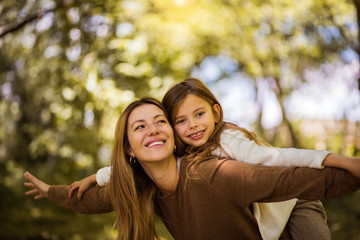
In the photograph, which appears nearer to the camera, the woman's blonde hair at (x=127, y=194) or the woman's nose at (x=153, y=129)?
the woman's nose at (x=153, y=129)

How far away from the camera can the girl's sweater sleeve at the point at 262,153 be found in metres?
1.65

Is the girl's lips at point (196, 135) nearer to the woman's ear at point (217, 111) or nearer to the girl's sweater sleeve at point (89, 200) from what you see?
the woman's ear at point (217, 111)

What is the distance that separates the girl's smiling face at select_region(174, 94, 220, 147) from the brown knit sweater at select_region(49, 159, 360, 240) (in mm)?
286

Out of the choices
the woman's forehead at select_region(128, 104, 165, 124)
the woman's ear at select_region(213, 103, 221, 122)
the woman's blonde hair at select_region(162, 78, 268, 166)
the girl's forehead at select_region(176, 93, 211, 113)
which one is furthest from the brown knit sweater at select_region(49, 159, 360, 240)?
the woman's ear at select_region(213, 103, 221, 122)

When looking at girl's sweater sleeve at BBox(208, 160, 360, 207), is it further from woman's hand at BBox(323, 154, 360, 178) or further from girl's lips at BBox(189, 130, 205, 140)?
girl's lips at BBox(189, 130, 205, 140)

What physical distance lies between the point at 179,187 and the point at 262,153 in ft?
1.73

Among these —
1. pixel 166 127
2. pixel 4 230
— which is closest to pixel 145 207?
pixel 166 127

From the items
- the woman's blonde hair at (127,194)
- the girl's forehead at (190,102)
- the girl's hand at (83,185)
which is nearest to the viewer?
the woman's blonde hair at (127,194)

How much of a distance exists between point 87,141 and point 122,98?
→ 5.12ft

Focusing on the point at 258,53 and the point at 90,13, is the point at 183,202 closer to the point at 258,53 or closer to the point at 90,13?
the point at 90,13

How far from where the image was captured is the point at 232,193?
1889 millimetres

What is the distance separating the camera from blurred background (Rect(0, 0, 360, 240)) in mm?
4398

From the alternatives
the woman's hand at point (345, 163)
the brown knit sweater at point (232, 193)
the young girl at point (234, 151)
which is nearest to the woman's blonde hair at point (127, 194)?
the brown knit sweater at point (232, 193)

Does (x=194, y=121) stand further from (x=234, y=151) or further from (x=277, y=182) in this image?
(x=277, y=182)
